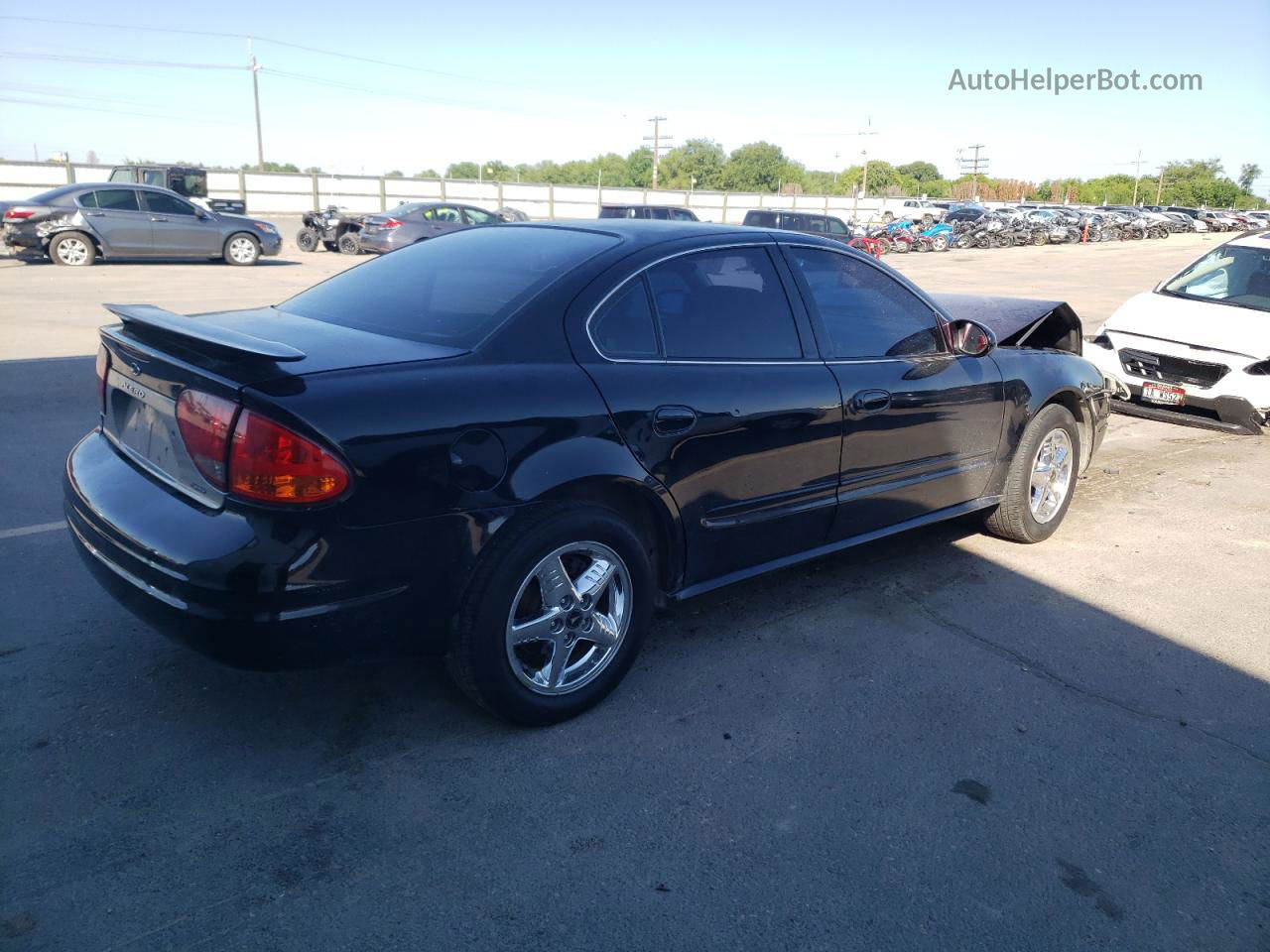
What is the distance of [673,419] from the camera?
3465 mm

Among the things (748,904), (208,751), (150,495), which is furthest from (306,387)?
(748,904)

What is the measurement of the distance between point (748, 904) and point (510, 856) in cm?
64

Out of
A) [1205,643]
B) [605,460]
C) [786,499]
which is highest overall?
[605,460]

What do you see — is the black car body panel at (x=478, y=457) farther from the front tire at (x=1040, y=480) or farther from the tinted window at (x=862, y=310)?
the front tire at (x=1040, y=480)

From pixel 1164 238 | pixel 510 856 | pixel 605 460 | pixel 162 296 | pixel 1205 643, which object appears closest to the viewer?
pixel 510 856

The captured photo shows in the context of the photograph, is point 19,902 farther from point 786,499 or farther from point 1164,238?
point 1164,238

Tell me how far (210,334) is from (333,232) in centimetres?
2261

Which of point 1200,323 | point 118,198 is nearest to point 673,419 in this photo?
point 1200,323

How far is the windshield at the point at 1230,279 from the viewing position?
29.7 feet

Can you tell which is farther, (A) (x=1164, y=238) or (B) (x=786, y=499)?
(A) (x=1164, y=238)

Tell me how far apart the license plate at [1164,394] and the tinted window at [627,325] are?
6.41 metres

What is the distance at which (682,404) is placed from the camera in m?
3.51

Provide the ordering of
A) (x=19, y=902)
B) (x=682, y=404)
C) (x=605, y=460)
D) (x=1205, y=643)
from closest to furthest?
1. (x=19, y=902)
2. (x=605, y=460)
3. (x=682, y=404)
4. (x=1205, y=643)

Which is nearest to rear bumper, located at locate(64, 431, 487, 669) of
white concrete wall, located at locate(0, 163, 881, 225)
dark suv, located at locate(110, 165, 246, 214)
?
dark suv, located at locate(110, 165, 246, 214)
